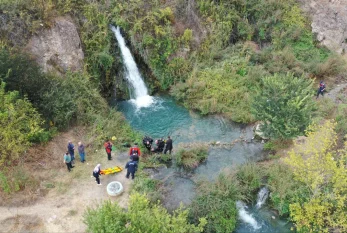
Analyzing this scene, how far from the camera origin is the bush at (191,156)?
16703 mm

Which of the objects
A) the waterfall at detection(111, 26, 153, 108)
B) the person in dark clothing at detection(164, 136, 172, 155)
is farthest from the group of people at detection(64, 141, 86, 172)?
the waterfall at detection(111, 26, 153, 108)

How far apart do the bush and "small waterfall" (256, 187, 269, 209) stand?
3261 millimetres

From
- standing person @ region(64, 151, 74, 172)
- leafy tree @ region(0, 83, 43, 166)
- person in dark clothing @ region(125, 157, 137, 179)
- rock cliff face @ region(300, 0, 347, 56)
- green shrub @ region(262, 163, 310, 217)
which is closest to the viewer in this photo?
green shrub @ region(262, 163, 310, 217)

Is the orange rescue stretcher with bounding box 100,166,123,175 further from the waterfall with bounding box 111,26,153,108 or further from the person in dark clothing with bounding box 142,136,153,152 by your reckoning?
the waterfall with bounding box 111,26,153,108

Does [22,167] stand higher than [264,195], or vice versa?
[22,167]

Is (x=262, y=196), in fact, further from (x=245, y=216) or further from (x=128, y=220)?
(x=128, y=220)

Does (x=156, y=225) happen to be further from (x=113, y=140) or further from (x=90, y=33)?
(x=90, y=33)

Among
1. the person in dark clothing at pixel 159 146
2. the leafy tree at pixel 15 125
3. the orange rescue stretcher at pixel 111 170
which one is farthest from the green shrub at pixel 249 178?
the leafy tree at pixel 15 125

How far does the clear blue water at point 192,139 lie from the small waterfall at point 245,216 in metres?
0.18

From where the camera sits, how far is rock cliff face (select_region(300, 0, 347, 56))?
2581 centimetres

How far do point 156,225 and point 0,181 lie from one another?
8.01 metres

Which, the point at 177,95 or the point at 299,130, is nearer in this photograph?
the point at 299,130

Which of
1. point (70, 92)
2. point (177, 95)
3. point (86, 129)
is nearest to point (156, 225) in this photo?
point (86, 129)

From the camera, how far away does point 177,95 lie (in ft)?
72.4
